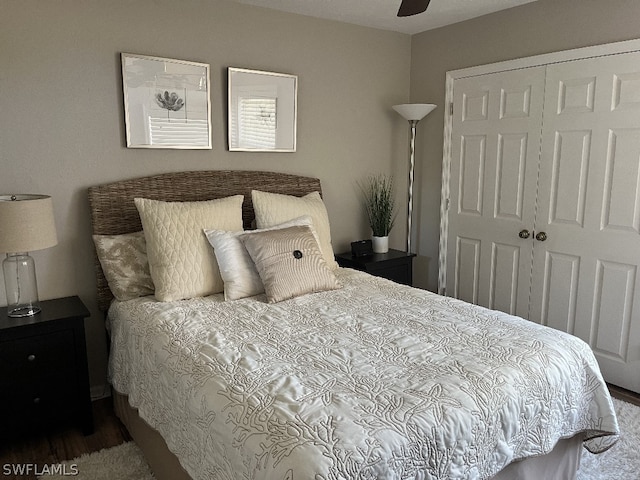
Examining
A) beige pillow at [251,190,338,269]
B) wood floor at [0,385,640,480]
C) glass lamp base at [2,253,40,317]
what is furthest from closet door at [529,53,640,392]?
glass lamp base at [2,253,40,317]

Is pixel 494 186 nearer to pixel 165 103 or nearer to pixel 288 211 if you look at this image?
pixel 288 211

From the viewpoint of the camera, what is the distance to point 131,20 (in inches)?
105

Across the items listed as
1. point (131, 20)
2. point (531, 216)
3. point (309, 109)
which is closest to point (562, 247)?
point (531, 216)

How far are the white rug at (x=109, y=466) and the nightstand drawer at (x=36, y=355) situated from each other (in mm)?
434

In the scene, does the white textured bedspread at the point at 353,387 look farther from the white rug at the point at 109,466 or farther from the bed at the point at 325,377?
the white rug at the point at 109,466

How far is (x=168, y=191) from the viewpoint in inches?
112

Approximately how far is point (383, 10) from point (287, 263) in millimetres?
1853

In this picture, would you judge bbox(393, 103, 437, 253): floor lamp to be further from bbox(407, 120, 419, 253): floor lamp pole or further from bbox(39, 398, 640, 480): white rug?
bbox(39, 398, 640, 480): white rug

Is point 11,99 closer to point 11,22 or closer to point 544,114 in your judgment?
point 11,22

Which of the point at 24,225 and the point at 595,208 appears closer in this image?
the point at 24,225

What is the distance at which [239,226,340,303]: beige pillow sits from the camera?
8.05ft

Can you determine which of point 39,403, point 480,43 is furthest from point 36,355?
point 480,43

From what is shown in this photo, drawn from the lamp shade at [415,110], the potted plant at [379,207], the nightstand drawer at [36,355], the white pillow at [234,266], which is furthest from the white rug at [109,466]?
the lamp shade at [415,110]

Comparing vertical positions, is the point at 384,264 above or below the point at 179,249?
below
